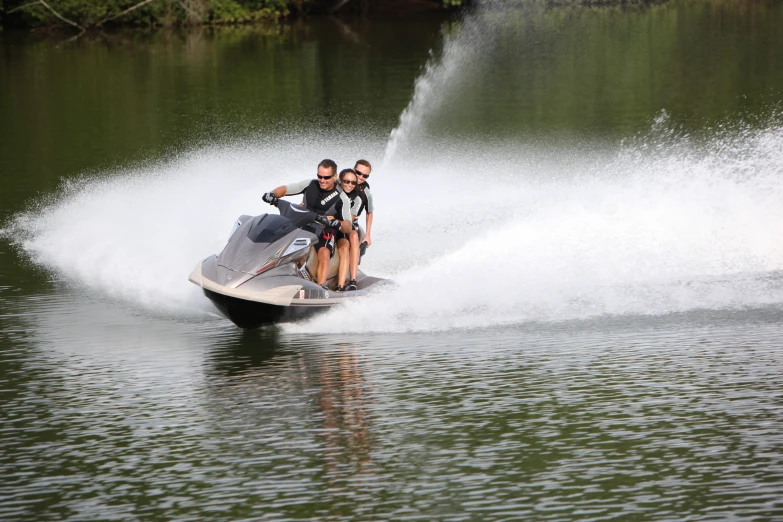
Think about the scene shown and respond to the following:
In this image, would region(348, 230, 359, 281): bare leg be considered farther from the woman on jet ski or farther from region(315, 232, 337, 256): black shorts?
region(315, 232, 337, 256): black shorts

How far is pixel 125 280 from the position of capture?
12.2 metres

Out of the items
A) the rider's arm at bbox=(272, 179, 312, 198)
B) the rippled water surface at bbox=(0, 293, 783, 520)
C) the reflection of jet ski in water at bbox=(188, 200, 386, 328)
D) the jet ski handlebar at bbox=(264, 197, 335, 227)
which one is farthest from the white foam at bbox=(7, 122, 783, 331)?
the rider's arm at bbox=(272, 179, 312, 198)

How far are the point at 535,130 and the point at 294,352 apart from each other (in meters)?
14.0

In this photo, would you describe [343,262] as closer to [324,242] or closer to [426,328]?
[324,242]

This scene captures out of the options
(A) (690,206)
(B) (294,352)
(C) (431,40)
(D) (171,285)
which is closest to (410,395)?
(B) (294,352)

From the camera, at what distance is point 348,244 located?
10688mm

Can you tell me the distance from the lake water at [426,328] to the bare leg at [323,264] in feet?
1.41

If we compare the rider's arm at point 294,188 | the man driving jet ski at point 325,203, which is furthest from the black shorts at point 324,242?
the rider's arm at point 294,188

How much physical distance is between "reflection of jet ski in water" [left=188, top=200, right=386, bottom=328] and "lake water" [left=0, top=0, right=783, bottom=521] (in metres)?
0.22

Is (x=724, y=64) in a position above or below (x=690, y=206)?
above

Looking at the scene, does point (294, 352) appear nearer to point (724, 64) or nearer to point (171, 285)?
point (171, 285)

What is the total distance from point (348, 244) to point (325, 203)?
0.40 m

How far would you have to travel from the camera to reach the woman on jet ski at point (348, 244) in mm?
10641

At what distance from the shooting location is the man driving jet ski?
10.5 metres
